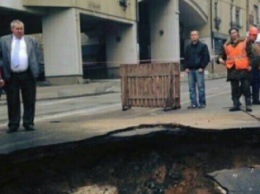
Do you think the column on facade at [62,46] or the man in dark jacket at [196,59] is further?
the column on facade at [62,46]

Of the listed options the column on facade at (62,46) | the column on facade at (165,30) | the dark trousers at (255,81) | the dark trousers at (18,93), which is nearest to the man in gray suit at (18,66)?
the dark trousers at (18,93)

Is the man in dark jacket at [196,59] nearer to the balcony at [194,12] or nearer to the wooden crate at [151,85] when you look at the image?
the wooden crate at [151,85]

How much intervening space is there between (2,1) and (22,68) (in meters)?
14.2

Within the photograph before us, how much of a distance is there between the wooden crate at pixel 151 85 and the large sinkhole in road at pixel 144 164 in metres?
3.55

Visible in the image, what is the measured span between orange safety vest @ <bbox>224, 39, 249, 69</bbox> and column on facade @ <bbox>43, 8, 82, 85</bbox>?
47.3 feet

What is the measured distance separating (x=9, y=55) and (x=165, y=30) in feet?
90.0

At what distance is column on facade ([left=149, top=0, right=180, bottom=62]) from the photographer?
33047mm

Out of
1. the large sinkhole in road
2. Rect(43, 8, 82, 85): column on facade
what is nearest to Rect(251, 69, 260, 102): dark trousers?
the large sinkhole in road

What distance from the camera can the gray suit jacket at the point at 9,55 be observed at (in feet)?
21.7

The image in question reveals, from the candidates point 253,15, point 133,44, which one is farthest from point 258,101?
point 253,15

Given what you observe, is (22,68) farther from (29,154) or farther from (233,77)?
(233,77)

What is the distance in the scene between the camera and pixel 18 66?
21.9 ft

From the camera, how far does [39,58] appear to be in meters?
6.90

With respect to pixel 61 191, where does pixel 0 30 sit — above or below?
above
